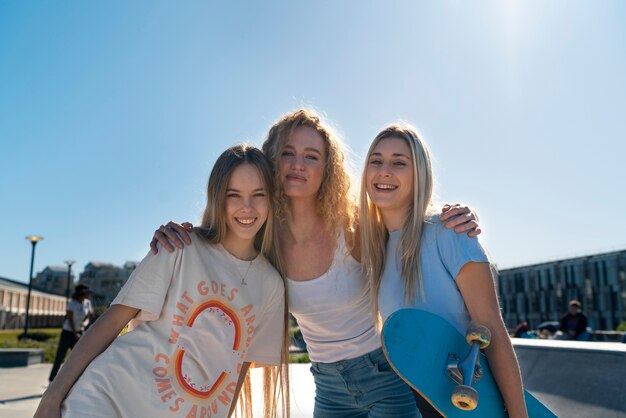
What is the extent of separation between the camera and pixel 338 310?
8.75ft

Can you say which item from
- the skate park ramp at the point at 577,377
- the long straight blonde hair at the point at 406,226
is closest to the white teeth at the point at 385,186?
the long straight blonde hair at the point at 406,226

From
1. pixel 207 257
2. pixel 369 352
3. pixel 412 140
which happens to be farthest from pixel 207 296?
pixel 412 140

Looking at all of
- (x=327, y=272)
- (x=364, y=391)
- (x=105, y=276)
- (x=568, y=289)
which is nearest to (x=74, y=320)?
(x=327, y=272)

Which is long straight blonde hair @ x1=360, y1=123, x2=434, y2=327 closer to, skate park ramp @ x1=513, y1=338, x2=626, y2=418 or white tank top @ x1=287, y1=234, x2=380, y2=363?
white tank top @ x1=287, y1=234, x2=380, y2=363

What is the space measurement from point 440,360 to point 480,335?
18 cm

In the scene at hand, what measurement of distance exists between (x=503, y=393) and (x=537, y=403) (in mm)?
335

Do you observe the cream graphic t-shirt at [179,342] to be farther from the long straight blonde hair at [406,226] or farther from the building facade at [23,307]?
the building facade at [23,307]

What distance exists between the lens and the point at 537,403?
209 cm

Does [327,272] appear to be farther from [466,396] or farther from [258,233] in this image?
[466,396]

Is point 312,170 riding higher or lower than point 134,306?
higher

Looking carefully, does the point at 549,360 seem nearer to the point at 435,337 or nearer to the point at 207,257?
the point at 435,337

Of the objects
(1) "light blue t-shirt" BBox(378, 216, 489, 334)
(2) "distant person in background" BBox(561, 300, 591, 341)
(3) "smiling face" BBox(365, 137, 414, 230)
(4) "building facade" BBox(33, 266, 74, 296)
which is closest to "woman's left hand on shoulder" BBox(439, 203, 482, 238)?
(1) "light blue t-shirt" BBox(378, 216, 489, 334)

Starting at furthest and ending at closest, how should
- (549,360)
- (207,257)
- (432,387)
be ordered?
(549,360), (207,257), (432,387)

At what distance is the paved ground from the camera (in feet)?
12.4
